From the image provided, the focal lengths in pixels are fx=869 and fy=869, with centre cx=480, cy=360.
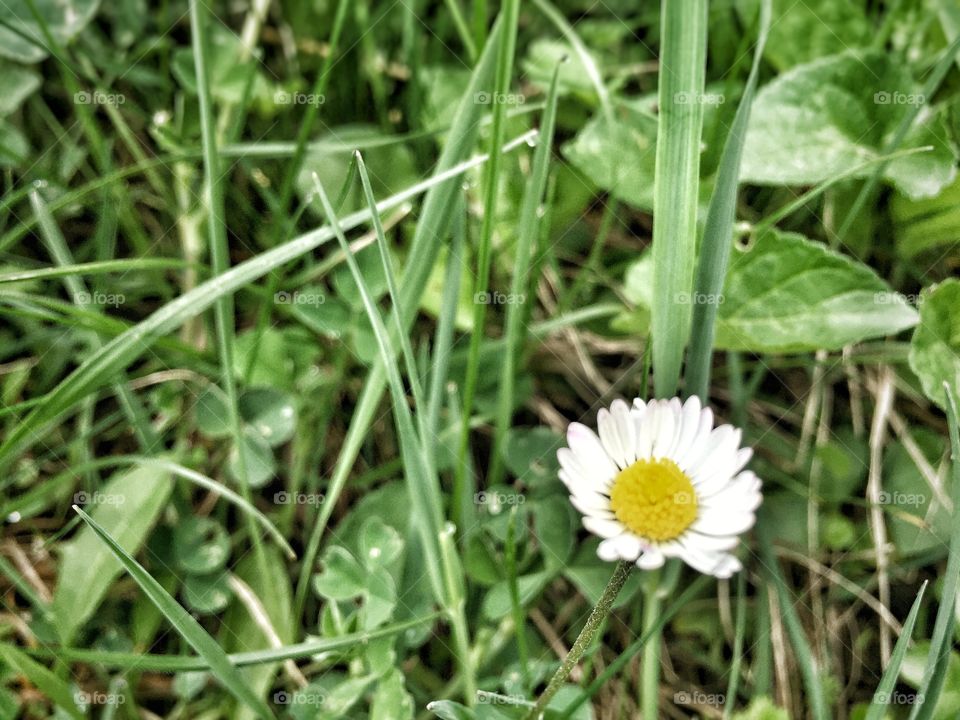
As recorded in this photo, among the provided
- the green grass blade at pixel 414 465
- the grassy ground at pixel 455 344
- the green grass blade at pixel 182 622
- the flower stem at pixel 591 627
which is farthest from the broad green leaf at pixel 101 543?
the flower stem at pixel 591 627

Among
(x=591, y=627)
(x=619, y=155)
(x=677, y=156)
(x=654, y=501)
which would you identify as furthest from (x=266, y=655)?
(x=619, y=155)

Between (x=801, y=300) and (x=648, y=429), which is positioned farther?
(x=801, y=300)

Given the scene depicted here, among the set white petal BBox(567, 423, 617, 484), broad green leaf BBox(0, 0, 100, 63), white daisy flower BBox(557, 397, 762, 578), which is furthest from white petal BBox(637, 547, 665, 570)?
broad green leaf BBox(0, 0, 100, 63)

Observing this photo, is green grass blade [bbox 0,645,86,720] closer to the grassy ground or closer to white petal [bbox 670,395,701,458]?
the grassy ground

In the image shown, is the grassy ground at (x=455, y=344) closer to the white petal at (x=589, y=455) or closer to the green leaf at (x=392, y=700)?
the green leaf at (x=392, y=700)

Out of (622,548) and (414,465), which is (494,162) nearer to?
(414,465)
